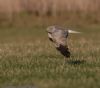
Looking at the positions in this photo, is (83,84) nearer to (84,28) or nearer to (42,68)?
(42,68)

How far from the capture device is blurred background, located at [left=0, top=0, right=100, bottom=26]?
79.9 feet

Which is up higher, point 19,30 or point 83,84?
point 83,84

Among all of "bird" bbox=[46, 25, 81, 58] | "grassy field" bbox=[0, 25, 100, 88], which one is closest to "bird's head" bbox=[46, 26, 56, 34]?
"bird" bbox=[46, 25, 81, 58]

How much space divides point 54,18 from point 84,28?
267 centimetres

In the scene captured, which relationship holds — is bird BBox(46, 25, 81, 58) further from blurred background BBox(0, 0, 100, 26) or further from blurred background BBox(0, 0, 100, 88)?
blurred background BBox(0, 0, 100, 26)

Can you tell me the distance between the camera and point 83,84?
22.1 ft

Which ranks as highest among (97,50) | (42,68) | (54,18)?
(42,68)

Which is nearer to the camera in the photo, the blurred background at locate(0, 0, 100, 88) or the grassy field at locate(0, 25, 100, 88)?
the grassy field at locate(0, 25, 100, 88)

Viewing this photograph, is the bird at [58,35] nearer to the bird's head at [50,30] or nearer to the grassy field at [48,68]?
the bird's head at [50,30]

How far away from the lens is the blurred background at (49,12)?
79.9 feet

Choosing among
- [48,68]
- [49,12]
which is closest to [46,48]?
[48,68]

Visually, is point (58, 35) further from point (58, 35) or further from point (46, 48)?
point (46, 48)

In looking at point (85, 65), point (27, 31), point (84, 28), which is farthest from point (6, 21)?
point (85, 65)

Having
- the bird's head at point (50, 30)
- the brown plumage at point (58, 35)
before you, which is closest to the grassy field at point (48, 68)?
the brown plumage at point (58, 35)
